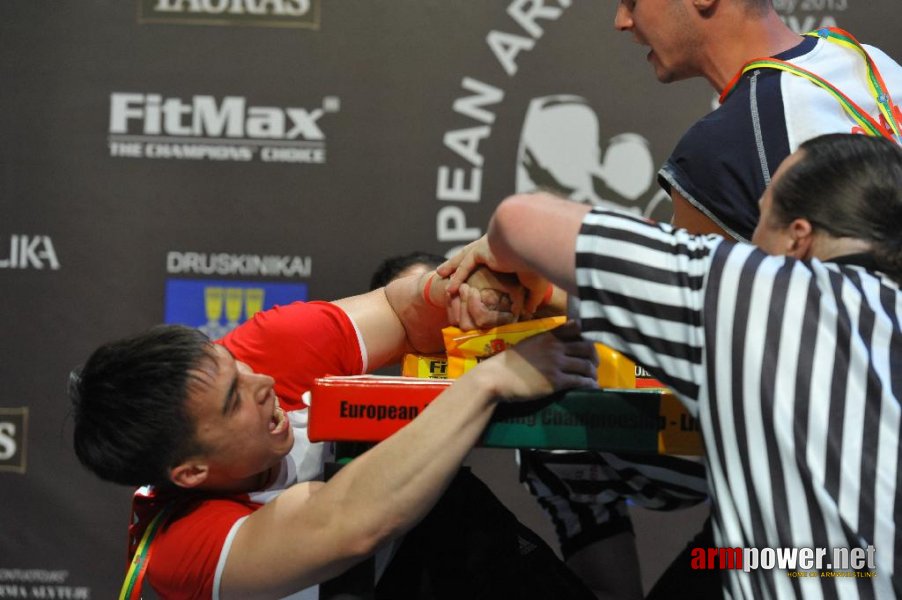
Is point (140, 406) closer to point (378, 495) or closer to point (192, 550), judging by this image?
point (192, 550)

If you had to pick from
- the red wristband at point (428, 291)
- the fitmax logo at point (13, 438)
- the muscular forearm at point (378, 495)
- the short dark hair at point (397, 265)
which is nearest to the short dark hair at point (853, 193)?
the muscular forearm at point (378, 495)

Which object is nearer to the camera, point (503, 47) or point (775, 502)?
point (775, 502)

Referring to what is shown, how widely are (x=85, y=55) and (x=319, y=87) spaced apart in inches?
25.2

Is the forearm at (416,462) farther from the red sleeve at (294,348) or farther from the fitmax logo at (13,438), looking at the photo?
the fitmax logo at (13,438)

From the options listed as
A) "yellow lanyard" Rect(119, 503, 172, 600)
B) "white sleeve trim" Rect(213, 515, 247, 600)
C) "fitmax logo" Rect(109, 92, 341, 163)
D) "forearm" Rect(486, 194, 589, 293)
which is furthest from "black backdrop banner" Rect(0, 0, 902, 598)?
"forearm" Rect(486, 194, 589, 293)

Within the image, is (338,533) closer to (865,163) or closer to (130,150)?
(865,163)

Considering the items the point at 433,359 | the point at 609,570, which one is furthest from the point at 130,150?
the point at 609,570

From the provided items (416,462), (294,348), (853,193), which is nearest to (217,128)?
(294,348)

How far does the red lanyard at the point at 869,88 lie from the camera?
149 cm

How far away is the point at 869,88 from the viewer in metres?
1.55

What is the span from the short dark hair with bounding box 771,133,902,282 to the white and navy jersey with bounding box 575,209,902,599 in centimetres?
4

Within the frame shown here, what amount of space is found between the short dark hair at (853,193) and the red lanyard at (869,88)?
422 millimetres

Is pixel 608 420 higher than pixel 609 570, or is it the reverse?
pixel 608 420

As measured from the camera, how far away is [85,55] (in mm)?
2771
